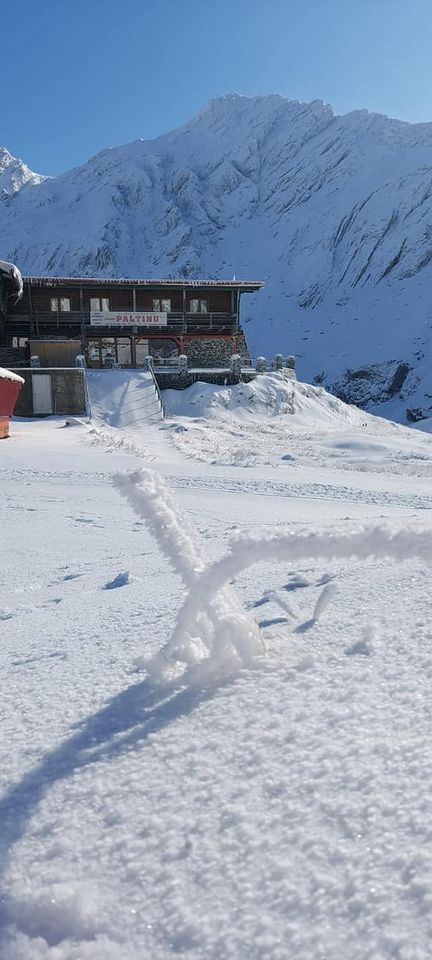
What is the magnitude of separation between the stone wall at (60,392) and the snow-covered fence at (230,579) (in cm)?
1986

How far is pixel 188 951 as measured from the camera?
34.8 inches

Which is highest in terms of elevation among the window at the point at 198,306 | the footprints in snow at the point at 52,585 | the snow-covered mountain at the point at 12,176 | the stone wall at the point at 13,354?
the snow-covered mountain at the point at 12,176

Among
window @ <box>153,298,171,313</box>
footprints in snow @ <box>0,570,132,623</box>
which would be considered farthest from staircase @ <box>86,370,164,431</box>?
footprints in snow @ <box>0,570,132,623</box>

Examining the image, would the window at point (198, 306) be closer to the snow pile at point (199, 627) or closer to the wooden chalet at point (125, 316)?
the wooden chalet at point (125, 316)

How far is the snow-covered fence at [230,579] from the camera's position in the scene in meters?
1.57

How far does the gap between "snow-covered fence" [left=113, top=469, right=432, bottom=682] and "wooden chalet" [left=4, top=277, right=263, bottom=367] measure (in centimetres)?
2781

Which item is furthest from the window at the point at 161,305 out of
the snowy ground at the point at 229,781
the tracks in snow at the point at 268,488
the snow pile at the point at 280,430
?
the snowy ground at the point at 229,781

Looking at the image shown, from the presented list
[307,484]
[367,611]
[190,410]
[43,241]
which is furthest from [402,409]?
[43,241]

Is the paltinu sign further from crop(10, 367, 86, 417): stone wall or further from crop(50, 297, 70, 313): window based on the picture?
crop(10, 367, 86, 417): stone wall

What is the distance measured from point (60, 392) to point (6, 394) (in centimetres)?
886

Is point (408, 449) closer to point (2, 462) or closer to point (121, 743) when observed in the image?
point (2, 462)

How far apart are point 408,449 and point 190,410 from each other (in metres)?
10.0

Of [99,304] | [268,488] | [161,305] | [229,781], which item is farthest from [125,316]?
[229,781]

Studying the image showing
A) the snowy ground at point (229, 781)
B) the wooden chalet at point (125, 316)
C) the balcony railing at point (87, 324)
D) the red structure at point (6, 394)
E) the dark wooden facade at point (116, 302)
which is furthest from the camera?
the balcony railing at point (87, 324)
